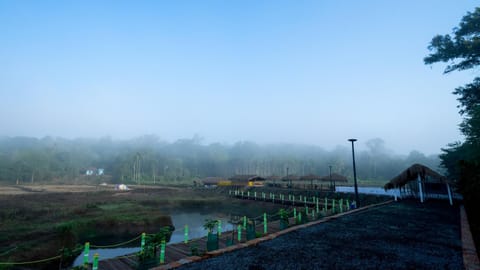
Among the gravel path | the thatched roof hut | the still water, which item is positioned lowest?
the still water

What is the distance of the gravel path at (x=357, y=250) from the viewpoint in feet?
18.1

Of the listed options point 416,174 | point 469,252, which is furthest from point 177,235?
point 416,174

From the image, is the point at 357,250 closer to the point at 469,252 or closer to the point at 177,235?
the point at 469,252

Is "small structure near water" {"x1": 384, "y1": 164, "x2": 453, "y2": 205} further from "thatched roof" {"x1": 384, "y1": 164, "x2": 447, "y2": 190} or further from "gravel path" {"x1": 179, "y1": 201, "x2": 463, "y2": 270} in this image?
"gravel path" {"x1": 179, "y1": 201, "x2": 463, "y2": 270}

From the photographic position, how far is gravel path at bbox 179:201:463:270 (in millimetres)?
5531

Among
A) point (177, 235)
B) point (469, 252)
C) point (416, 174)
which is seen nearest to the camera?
point (469, 252)

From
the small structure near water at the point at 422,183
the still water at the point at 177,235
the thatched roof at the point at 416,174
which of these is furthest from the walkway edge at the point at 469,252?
the still water at the point at 177,235

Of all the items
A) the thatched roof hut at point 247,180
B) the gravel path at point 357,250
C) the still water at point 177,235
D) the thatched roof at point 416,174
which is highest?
the thatched roof at point 416,174

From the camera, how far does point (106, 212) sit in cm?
2581

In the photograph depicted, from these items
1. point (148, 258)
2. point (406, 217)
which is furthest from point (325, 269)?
point (406, 217)

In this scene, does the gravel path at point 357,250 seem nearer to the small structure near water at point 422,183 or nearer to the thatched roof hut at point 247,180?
the small structure near water at point 422,183

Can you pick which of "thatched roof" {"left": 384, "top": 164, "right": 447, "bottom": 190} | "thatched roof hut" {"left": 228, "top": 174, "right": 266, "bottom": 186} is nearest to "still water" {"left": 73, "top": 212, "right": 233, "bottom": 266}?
"thatched roof" {"left": 384, "top": 164, "right": 447, "bottom": 190}

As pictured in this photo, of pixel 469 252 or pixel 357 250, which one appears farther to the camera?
pixel 357 250

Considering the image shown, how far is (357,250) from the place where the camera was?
21.6 feet
